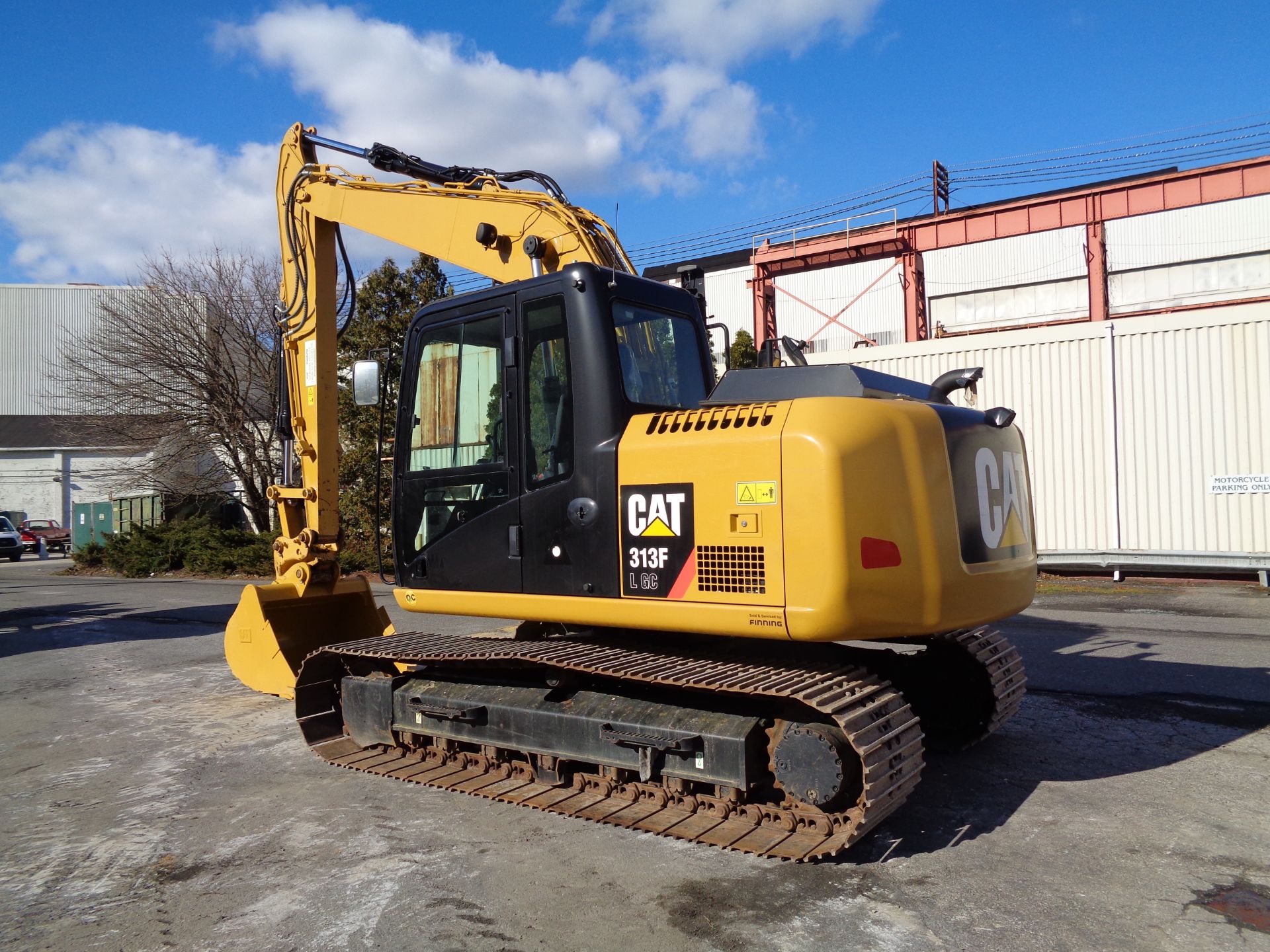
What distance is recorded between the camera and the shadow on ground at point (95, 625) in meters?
11.7

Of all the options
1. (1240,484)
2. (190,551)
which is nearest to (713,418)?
(1240,484)

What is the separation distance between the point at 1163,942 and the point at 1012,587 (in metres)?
1.90

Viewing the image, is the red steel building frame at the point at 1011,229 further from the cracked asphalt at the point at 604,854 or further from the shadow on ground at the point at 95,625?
the cracked asphalt at the point at 604,854

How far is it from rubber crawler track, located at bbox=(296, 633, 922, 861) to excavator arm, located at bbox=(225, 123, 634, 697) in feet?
4.92

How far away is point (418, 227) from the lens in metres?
6.69

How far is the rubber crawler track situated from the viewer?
4016 millimetres

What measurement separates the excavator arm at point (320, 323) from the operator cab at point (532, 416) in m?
0.87

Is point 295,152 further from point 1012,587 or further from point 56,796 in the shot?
point 1012,587

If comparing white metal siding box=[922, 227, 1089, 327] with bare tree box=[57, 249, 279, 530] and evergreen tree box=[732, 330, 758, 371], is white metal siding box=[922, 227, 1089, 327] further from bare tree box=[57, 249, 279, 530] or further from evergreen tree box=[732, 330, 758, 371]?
bare tree box=[57, 249, 279, 530]

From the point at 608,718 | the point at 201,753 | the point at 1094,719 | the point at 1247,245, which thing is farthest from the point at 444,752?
the point at 1247,245

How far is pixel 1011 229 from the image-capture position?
21250mm

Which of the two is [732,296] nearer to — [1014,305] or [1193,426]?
[1014,305]

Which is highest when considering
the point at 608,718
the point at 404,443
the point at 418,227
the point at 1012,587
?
the point at 418,227

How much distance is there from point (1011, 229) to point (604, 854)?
20.2m
